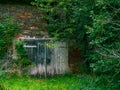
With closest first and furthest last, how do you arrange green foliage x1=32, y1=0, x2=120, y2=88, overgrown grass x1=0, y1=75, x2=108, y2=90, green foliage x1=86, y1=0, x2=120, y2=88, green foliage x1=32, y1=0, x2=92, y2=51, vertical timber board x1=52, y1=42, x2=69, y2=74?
green foliage x1=86, y1=0, x2=120, y2=88, green foliage x1=32, y1=0, x2=120, y2=88, overgrown grass x1=0, y1=75, x2=108, y2=90, green foliage x1=32, y1=0, x2=92, y2=51, vertical timber board x1=52, y1=42, x2=69, y2=74

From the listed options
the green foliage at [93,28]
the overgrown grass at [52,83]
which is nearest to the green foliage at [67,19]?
the green foliage at [93,28]

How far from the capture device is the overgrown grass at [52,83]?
34.5 ft

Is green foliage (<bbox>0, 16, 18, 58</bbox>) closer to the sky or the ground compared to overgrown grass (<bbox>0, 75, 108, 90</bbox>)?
closer to the sky

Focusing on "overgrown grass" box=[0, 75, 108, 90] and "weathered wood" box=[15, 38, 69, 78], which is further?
"weathered wood" box=[15, 38, 69, 78]

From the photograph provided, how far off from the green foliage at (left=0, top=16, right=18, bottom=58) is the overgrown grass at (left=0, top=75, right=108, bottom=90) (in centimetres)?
118

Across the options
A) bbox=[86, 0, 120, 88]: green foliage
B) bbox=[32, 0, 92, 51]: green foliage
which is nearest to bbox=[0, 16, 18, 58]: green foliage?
bbox=[32, 0, 92, 51]: green foliage

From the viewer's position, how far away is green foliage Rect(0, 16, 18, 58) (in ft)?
43.9

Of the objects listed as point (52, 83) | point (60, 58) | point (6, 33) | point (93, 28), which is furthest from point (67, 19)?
point (93, 28)

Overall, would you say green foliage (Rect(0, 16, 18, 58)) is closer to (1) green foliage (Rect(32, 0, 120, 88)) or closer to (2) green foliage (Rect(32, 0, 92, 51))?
(2) green foliage (Rect(32, 0, 92, 51))

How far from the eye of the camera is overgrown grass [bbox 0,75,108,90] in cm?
1053

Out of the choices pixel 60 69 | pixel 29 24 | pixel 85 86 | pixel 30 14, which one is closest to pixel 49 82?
pixel 60 69

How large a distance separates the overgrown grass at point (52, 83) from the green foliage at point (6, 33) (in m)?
1.18

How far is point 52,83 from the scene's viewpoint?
12.3 m

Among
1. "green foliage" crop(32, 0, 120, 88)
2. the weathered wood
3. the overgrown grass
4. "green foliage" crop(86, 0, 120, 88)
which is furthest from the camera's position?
the weathered wood
